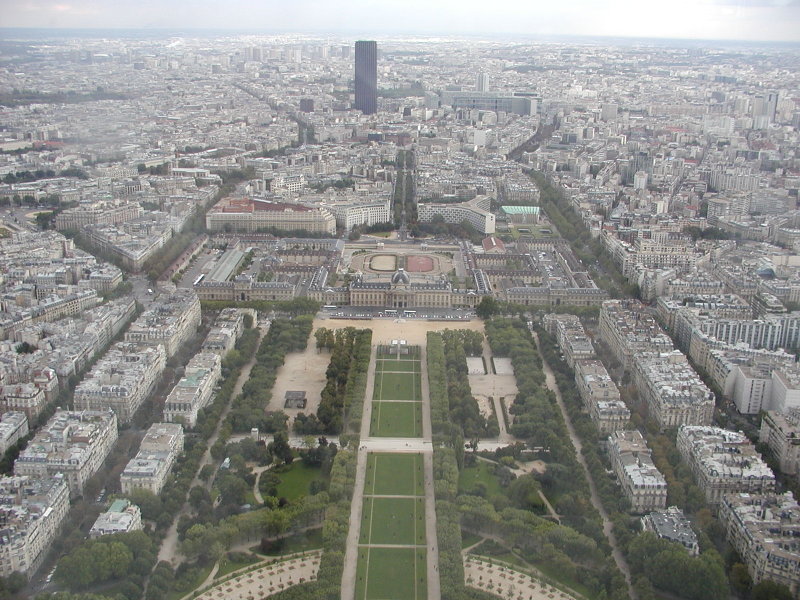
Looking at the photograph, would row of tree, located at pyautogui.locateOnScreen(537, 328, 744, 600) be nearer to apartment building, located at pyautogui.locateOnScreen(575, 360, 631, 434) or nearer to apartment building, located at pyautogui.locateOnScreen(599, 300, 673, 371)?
apartment building, located at pyautogui.locateOnScreen(575, 360, 631, 434)

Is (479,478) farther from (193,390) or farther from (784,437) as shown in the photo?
(193,390)

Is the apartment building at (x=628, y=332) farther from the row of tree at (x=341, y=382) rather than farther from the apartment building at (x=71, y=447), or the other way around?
the apartment building at (x=71, y=447)

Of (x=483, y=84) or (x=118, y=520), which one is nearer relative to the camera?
(x=118, y=520)

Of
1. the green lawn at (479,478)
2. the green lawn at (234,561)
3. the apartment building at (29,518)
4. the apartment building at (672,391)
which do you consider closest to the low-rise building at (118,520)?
the apartment building at (29,518)

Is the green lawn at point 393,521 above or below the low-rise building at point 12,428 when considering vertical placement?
below

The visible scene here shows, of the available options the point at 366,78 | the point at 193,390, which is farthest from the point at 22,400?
the point at 366,78

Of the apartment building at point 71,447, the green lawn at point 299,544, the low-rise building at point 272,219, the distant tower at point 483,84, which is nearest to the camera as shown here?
the green lawn at point 299,544

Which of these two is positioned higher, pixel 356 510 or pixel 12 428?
pixel 12 428
